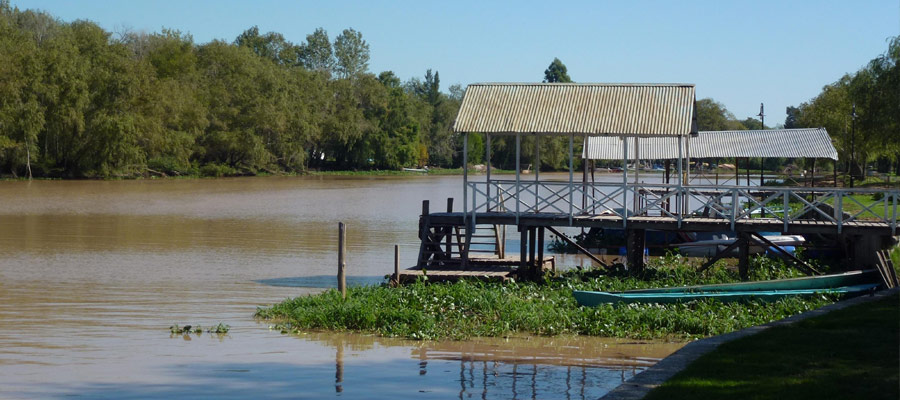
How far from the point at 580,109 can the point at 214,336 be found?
35.3 ft

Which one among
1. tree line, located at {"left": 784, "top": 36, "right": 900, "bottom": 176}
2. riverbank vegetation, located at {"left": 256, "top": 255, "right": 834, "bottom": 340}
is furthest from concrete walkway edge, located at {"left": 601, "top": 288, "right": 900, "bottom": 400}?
tree line, located at {"left": 784, "top": 36, "right": 900, "bottom": 176}

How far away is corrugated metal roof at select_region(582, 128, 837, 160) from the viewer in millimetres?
37688

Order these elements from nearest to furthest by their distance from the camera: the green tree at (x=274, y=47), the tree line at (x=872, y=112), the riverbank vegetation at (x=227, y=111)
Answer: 1. the tree line at (x=872, y=112)
2. the riverbank vegetation at (x=227, y=111)
3. the green tree at (x=274, y=47)

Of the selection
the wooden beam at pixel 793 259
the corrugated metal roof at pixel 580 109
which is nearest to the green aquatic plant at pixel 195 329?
the corrugated metal roof at pixel 580 109

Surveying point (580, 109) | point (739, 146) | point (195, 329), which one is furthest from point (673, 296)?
point (739, 146)

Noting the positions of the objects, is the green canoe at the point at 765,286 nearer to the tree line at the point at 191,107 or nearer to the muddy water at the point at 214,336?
the muddy water at the point at 214,336

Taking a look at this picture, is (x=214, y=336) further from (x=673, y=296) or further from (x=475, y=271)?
(x=673, y=296)

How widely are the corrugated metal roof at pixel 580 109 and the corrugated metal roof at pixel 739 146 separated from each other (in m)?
12.6

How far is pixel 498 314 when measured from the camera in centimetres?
1878

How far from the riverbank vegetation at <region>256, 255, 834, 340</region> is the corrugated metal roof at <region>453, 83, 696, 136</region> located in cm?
456

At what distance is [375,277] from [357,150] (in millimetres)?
86713

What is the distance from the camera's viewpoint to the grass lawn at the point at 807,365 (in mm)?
9406

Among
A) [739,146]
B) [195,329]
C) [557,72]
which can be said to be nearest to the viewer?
[195,329]

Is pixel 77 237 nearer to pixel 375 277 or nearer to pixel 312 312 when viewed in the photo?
pixel 375 277
